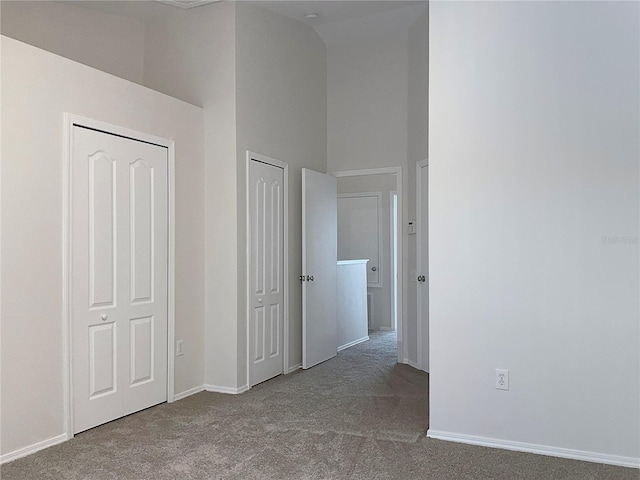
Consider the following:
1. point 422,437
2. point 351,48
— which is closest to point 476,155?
point 422,437

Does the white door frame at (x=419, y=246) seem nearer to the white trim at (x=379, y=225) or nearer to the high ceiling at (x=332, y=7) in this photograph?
the high ceiling at (x=332, y=7)

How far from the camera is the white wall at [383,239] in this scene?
27.1 ft

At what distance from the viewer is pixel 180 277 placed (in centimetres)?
448

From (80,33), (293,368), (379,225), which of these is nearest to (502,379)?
(293,368)

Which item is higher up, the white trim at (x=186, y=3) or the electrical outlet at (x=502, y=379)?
the white trim at (x=186, y=3)

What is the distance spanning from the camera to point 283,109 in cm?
538

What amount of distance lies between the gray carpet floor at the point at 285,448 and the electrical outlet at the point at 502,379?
0.36m

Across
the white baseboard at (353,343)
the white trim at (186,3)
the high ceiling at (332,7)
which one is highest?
the high ceiling at (332,7)


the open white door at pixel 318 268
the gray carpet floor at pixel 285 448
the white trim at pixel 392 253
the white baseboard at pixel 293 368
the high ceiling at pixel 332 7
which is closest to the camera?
the gray carpet floor at pixel 285 448

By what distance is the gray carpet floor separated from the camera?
2.99 meters

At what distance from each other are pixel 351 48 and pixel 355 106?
623mm

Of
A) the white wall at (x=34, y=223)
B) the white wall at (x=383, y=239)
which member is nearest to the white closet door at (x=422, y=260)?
the white wall at (x=383, y=239)

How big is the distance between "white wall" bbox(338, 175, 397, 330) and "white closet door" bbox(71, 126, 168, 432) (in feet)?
14.4

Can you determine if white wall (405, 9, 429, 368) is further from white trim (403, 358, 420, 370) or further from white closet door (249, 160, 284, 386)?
white closet door (249, 160, 284, 386)
